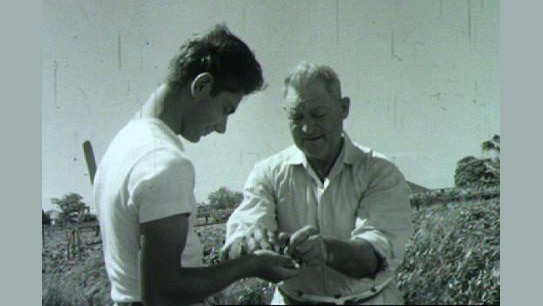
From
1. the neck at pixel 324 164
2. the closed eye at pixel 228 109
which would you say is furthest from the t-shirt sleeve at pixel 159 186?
the neck at pixel 324 164

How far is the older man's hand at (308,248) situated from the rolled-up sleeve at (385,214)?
12 cm

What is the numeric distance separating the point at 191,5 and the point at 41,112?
24.1 inches

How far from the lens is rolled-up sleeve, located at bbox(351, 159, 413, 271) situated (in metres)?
1.64

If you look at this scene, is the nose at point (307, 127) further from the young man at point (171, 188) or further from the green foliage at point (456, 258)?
the green foliage at point (456, 258)

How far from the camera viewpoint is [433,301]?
6.53 ft

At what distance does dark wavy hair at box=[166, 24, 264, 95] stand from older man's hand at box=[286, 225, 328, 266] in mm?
353

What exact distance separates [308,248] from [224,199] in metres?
0.49

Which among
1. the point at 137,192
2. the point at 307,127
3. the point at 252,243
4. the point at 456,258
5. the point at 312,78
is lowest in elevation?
the point at 456,258

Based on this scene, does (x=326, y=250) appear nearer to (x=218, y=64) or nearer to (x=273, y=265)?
(x=273, y=265)

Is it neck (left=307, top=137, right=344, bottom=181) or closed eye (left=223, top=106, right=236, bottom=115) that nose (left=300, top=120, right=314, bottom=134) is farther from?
closed eye (left=223, top=106, right=236, bottom=115)

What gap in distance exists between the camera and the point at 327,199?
1.69 meters

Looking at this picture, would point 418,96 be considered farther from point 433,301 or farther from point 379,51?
point 433,301

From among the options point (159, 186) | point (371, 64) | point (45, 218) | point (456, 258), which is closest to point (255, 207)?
point (159, 186)

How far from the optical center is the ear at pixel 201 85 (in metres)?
1.50
